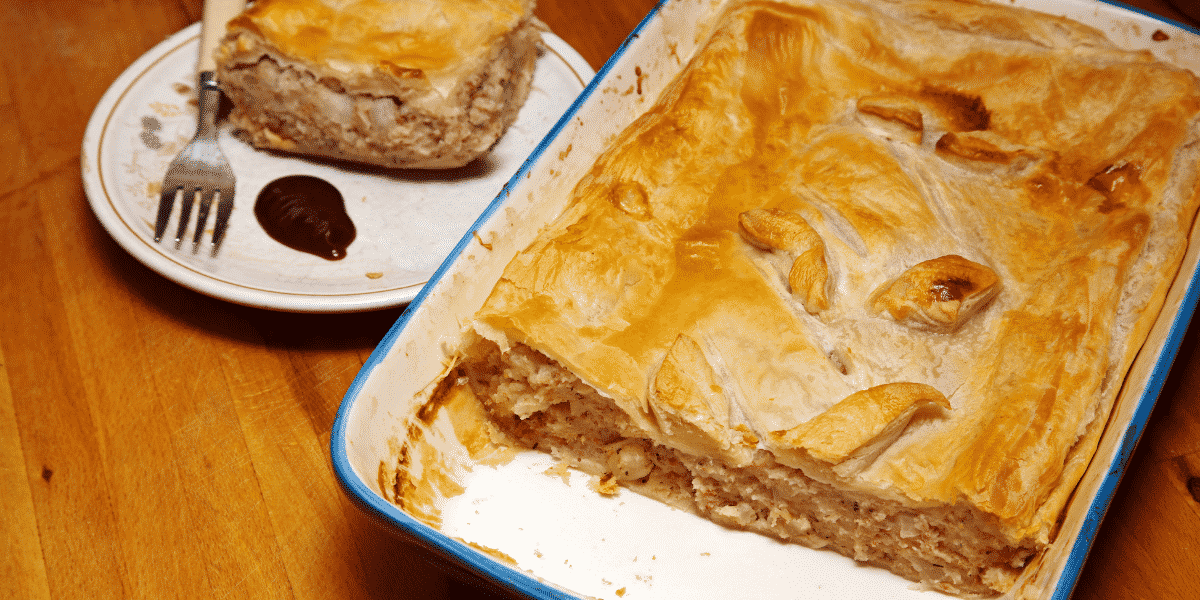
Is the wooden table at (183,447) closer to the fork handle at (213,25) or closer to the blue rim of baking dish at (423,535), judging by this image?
the blue rim of baking dish at (423,535)

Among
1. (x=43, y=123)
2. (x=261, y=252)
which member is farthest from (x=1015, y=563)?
(x=43, y=123)

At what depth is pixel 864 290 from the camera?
1.43 m

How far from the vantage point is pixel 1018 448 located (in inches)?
49.2

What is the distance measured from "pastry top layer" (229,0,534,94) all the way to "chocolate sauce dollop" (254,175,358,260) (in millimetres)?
246

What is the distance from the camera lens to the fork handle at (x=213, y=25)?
2027 mm

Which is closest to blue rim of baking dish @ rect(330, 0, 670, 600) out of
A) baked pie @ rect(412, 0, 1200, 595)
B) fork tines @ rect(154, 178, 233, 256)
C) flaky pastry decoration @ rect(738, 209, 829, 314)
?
baked pie @ rect(412, 0, 1200, 595)

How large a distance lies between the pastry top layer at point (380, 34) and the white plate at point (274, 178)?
0.24 metres

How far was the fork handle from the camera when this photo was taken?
203cm

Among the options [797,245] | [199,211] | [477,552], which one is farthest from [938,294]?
[199,211]

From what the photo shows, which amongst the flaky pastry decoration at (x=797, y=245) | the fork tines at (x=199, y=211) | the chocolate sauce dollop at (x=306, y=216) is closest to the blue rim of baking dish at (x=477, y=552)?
the flaky pastry decoration at (x=797, y=245)

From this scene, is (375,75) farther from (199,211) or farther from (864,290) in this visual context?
(864,290)

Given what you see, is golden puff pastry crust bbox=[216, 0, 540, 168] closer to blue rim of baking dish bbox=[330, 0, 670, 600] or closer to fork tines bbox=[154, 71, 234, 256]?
fork tines bbox=[154, 71, 234, 256]

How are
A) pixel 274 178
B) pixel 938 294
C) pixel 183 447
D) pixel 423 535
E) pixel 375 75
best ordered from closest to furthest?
pixel 423 535, pixel 938 294, pixel 183 447, pixel 375 75, pixel 274 178

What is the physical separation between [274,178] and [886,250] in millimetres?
1270
